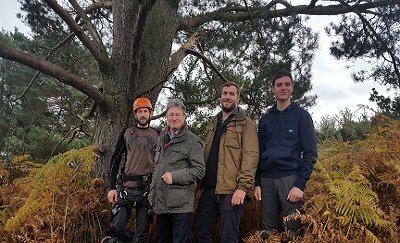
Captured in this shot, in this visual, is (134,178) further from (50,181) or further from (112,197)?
(50,181)

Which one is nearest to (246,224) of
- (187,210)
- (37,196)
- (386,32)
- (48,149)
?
(187,210)

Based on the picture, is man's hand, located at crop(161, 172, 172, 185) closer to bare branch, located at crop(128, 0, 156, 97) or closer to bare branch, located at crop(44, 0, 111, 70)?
bare branch, located at crop(128, 0, 156, 97)

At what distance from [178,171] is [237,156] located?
0.61 m

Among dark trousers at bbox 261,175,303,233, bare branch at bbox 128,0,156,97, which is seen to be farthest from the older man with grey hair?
bare branch at bbox 128,0,156,97

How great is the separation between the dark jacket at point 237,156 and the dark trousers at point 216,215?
0.47ft

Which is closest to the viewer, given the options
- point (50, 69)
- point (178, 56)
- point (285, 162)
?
point (285, 162)

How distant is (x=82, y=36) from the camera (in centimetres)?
543

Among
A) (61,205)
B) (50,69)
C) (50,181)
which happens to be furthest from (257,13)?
(61,205)

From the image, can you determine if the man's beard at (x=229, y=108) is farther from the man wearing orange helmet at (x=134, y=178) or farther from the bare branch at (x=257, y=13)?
the bare branch at (x=257, y=13)

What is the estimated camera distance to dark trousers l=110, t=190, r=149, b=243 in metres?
4.44

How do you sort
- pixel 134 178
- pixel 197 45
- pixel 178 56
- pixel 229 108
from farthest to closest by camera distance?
pixel 197 45
pixel 178 56
pixel 134 178
pixel 229 108

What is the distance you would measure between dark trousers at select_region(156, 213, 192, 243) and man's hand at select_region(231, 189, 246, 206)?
53cm

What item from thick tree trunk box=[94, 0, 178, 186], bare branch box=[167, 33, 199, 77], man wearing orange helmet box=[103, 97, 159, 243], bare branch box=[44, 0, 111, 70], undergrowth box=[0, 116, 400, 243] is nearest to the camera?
undergrowth box=[0, 116, 400, 243]

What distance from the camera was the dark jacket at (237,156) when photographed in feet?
13.4
